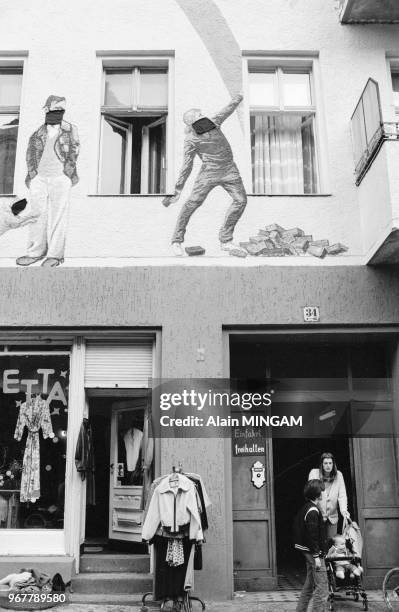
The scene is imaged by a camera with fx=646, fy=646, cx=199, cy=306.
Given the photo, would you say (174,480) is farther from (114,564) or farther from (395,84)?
(395,84)

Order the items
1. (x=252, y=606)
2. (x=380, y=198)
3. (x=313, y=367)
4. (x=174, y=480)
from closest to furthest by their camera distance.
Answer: (x=174, y=480), (x=252, y=606), (x=380, y=198), (x=313, y=367)

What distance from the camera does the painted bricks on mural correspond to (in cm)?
834

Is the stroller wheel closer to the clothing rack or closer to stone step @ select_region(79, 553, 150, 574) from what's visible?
the clothing rack

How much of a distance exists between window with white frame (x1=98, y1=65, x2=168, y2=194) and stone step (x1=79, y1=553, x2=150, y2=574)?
4743 mm

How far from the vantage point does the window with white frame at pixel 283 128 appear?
895 cm

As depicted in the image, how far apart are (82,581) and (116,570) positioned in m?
0.47

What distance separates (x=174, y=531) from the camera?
677 cm

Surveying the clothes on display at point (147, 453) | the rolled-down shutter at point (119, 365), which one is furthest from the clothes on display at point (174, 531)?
the rolled-down shutter at point (119, 365)

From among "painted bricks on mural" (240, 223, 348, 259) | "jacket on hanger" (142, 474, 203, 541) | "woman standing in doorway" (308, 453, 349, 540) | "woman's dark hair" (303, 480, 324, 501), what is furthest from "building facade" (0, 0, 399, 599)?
"woman's dark hair" (303, 480, 324, 501)

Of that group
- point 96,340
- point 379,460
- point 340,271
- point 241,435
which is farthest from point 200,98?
point 379,460

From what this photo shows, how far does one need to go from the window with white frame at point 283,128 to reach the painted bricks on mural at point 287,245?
0.85 metres

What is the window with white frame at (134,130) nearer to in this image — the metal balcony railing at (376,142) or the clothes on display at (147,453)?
the metal balcony railing at (376,142)

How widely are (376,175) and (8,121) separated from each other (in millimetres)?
5069

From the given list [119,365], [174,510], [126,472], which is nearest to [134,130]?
[119,365]
